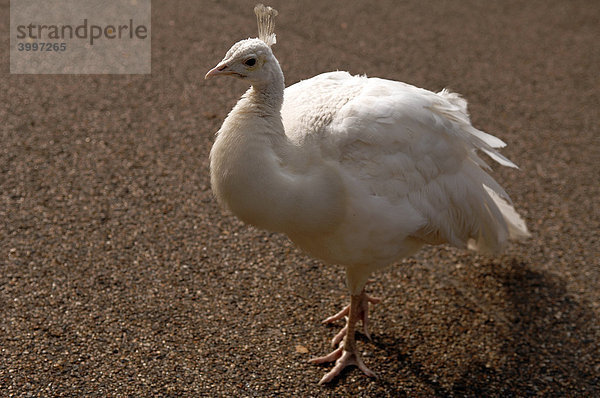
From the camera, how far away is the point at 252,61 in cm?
280

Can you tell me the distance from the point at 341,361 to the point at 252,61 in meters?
1.69

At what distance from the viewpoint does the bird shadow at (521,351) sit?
3.43 metres

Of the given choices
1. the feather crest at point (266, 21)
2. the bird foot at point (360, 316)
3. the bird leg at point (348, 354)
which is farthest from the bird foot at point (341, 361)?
the feather crest at point (266, 21)

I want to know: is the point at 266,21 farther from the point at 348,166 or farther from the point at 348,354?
the point at 348,354

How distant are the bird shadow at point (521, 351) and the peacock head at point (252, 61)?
1.74 m

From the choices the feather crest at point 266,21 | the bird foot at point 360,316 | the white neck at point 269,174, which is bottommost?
the bird foot at point 360,316

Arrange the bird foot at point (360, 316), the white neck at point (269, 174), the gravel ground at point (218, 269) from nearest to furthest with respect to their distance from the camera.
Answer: the white neck at point (269, 174) < the gravel ground at point (218, 269) < the bird foot at point (360, 316)

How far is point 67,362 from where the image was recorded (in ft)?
10.8

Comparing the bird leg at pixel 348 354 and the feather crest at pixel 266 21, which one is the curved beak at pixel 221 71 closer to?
the feather crest at pixel 266 21

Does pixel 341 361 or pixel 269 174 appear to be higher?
pixel 269 174

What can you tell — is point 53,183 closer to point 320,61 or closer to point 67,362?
point 67,362

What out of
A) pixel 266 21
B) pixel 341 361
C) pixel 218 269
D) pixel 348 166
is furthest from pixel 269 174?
pixel 218 269

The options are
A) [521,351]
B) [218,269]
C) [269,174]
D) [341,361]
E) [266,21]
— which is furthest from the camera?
[218,269]

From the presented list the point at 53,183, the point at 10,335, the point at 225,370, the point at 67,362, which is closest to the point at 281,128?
the point at 225,370
